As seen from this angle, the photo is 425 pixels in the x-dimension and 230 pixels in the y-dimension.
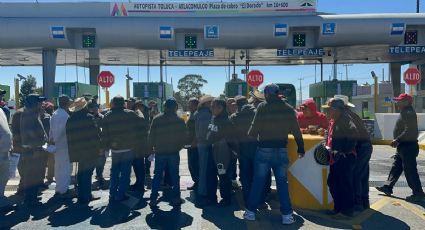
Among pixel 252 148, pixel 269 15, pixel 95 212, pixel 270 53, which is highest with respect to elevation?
pixel 269 15

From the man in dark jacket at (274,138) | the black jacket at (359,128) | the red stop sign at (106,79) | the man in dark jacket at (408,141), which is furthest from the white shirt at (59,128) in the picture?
Answer: the red stop sign at (106,79)

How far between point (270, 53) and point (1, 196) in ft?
45.1

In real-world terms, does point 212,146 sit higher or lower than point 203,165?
higher

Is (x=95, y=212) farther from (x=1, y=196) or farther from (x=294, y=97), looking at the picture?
(x=294, y=97)

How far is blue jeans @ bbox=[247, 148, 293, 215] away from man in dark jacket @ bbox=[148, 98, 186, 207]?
60.8 inches

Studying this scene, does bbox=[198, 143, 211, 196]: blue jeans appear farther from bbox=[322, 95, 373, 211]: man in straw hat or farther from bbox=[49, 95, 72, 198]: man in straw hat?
bbox=[49, 95, 72, 198]: man in straw hat

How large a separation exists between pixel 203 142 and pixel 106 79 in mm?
10309

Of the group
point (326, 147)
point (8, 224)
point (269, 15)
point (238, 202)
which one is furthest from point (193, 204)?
point (269, 15)

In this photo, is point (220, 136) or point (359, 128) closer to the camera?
point (359, 128)

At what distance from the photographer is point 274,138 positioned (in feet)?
18.0

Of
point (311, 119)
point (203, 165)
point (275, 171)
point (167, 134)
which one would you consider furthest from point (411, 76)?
point (167, 134)

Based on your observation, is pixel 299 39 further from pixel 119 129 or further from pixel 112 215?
pixel 112 215

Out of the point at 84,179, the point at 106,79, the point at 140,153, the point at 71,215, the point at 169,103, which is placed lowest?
the point at 71,215

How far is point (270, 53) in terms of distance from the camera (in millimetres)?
17984
